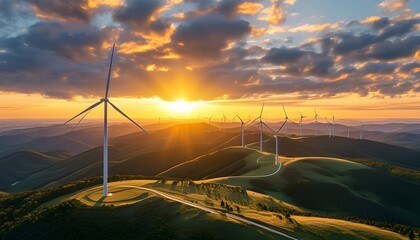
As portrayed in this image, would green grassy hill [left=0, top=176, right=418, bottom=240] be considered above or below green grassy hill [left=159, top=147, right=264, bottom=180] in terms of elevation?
above

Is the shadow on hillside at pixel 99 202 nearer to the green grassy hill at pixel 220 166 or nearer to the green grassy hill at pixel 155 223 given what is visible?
the green grassy hill at pixel 155 223

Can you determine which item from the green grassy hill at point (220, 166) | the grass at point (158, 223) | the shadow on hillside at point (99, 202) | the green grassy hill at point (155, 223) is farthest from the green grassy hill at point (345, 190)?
the shadow on hillside at point (99, 202)

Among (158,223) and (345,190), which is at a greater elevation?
(158,223)

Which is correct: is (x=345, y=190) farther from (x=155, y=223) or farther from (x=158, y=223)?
(x=155, y=223)

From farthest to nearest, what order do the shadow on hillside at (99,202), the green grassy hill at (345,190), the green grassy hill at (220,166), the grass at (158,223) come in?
the green grassy hill at (220,166) → the green grassy hill at (345,190) → the shadow on hillside at (99,202) → the grass at (158,223)

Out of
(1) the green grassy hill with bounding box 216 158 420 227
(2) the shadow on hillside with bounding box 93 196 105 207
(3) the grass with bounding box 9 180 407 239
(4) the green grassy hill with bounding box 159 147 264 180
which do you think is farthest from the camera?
(4) the green grassy hill with bounding box 159 147 264 180

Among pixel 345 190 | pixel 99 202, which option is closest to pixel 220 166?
pixel 345 190

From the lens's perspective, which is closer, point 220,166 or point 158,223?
point 158,223

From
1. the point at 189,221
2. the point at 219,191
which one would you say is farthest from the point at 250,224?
the point at 219,191

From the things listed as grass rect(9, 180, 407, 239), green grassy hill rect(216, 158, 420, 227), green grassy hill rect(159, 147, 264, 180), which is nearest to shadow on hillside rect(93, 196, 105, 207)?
grass rect(9, 180, 407, 239)

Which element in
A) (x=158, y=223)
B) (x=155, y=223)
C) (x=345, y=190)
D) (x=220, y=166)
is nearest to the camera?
(x=158, y=223)

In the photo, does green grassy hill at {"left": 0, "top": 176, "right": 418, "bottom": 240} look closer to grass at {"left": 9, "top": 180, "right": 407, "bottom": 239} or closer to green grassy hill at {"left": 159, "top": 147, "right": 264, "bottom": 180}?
grass at {"left": 9, "top": 180, "right": 407, "bottom": 239}

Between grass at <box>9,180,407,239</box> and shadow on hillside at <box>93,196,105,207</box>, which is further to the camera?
shadow on hillside at <box>93,196,105,207</box>
